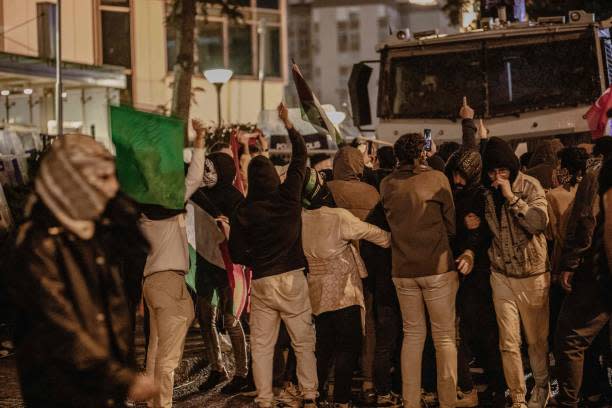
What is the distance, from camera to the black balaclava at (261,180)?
8305mm

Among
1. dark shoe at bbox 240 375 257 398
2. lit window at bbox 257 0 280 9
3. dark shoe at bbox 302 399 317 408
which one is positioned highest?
lit window at bbox 257 0 280 9

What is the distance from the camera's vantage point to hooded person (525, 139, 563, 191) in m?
9.80

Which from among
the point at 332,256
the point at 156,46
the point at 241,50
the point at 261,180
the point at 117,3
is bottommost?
the point at 332,256

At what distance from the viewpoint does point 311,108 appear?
9.39 m

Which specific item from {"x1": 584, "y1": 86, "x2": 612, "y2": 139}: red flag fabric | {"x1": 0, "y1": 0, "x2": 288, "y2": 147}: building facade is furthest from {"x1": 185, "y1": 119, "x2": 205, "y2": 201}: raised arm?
{"x1": 0, "y1": 0, "x2": 288, "y2": 147}: building facade

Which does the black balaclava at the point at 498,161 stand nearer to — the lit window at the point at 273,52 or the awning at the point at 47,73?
the awning at the point at 47,73

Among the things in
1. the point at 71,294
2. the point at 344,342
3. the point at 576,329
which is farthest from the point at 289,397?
the point at 71,294

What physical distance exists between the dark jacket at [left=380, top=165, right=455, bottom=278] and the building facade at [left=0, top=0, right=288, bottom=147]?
19.2 metres

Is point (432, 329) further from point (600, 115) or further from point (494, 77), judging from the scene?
point (494, 77)

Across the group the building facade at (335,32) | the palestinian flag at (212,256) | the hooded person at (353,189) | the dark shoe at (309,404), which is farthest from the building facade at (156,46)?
the building facade at (335,32)

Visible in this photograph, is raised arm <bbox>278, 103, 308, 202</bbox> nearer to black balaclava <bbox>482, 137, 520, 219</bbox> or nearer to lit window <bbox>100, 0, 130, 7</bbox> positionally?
black balaclava <bbox>482, 137, 520, 219</bbox>

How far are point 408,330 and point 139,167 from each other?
237cm

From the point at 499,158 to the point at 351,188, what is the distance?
1.51m

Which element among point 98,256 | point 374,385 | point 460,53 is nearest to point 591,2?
point 460,53
